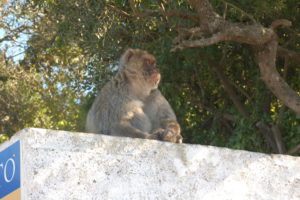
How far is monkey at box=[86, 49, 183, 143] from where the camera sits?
4383 millimetres

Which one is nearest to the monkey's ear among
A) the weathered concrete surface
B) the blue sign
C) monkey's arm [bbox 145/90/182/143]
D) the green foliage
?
monkey's arm [bbox 145/90/182/143]

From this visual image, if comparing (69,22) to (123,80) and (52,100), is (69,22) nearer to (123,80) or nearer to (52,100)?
(123,80)

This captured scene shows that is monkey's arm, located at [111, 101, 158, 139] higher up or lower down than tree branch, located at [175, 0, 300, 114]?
lower down

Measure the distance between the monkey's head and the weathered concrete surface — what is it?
1219 mm

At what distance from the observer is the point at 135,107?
458 cm

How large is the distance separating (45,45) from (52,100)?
1323 mm

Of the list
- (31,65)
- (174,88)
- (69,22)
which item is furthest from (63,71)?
(69,22)

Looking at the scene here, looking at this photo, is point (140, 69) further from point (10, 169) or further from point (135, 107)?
point (10, 169)

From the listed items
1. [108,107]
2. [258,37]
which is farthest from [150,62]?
[258,37]

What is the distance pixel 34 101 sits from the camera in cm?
1030

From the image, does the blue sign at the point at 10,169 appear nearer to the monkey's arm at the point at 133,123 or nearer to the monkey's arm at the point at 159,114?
the monkey's arm at the point at 133,123

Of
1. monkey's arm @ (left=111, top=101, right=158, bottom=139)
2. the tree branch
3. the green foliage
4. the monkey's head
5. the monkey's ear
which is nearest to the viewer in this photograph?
monkey's arm @ (left=111, top=101, right=158, bottom=139)

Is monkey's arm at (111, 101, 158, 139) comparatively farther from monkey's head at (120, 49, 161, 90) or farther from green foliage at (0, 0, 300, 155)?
green foliage at (0, 0, 300, 155)

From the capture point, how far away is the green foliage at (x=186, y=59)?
626 centimetres
